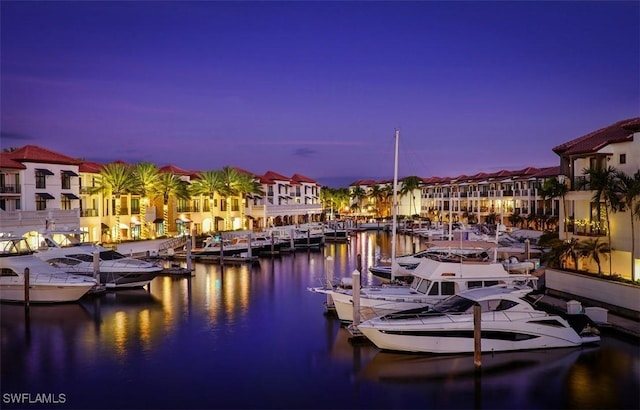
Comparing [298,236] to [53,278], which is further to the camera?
[298,236]

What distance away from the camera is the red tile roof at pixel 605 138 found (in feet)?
99.1

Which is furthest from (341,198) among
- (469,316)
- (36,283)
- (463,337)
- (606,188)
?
(469,316)

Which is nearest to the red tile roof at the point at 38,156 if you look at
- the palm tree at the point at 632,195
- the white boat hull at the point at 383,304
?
the white boat hull at the point at 383,304

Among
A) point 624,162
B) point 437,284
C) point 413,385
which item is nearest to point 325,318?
point 437,284

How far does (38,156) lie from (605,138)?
4807cm

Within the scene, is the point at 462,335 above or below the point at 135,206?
below

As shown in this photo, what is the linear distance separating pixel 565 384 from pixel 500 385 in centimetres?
254

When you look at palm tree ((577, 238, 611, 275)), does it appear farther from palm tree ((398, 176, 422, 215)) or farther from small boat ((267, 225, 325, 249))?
palm tree ((398, 176, 422, 215))

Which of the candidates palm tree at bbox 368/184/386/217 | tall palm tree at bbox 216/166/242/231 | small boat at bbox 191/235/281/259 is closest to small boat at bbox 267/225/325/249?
small boat at bbox 191/235/281/259

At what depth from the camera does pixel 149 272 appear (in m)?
39.1

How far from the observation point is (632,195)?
27.7 meters

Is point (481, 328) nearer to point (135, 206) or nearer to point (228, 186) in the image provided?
point (135, 206)

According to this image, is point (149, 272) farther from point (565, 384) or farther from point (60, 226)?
point (565, 384)

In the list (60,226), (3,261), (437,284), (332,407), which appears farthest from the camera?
(60,226)
